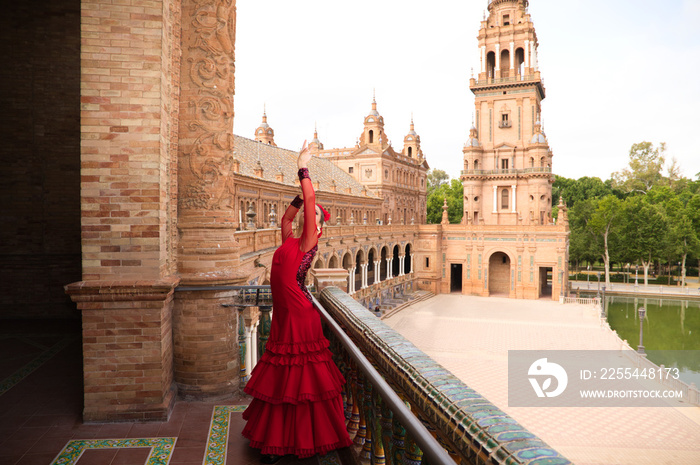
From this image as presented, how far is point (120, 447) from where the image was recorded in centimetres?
468

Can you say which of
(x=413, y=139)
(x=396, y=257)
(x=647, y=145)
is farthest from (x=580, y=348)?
(x=647, y=145)

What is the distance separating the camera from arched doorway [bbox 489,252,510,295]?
47500 millimetres

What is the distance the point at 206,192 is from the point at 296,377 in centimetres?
346

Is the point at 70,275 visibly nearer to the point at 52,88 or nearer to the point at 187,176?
the point at 52,88

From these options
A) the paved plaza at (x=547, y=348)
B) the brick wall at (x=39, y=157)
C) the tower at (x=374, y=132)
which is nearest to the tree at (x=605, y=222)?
the paved plaza at (x=547, y=348)

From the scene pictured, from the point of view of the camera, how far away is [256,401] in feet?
13.9

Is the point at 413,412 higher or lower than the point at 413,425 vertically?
lower

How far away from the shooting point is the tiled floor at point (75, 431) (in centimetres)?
441

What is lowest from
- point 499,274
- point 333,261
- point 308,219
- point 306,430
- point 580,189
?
point 499,274

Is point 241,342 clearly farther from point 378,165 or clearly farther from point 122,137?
point 378,165

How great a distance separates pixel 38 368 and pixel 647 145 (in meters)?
81.7

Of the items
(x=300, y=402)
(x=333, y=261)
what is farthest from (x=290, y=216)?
(x=333, y=261)

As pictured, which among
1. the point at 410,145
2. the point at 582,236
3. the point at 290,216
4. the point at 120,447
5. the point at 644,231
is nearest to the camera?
the point at 290,216

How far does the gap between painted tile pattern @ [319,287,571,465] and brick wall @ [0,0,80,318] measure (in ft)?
34.6
